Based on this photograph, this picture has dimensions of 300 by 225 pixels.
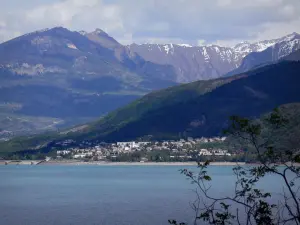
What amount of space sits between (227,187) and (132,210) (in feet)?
107

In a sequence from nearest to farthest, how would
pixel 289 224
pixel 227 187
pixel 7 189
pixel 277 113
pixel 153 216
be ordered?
pixel 277 113, pixel 289 224, pixel 153 216, pixel 227 187, pixel 7 189

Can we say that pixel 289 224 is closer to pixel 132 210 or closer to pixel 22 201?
pixel 132 210

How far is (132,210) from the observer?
248ft

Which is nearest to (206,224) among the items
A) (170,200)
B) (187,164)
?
(170,200)

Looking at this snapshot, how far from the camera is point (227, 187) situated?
106m

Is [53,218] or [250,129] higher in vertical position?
[250,129]

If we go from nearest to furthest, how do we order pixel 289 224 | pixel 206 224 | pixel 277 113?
pixel 277 113 → pixel 289 224 → pixel 206 224

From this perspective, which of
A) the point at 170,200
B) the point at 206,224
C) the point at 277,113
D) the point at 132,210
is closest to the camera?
the point at 277,113

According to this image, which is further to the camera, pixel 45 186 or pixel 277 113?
pixel 45 186

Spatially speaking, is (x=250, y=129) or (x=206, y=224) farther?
(x=206, y=224)

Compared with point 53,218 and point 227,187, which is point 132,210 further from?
point 227,187

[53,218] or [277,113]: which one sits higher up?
[277,113]

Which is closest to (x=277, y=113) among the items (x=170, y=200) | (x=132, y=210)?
(x=132, y=210)

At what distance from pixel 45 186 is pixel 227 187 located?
106ft
